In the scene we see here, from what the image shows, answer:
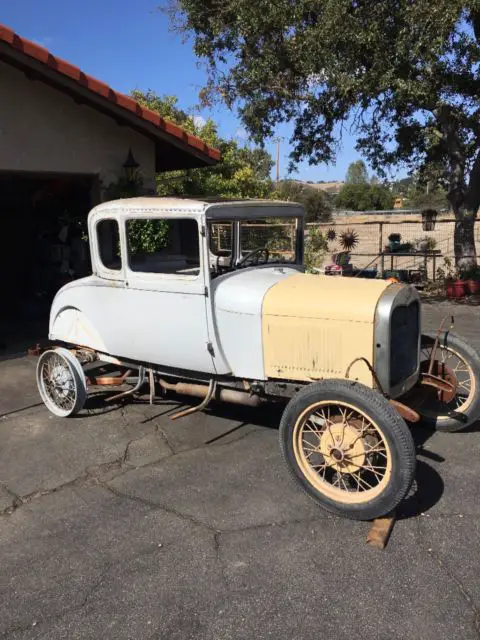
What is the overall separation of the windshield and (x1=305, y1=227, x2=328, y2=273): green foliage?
6922 mm

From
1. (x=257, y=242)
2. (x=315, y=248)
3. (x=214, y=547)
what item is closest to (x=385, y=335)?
(x=214, y=547)

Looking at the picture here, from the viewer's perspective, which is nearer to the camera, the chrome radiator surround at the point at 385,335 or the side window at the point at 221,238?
the chrome radiator surround at the point at 385,335

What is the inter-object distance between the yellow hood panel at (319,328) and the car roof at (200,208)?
30.3 inches

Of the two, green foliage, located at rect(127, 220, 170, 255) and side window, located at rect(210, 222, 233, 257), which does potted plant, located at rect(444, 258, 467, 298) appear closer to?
side window, located at rect(210, 222, 233, 257)

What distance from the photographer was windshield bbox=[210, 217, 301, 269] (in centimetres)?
458

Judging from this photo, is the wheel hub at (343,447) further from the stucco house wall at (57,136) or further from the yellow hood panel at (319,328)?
the stucco house wall at (57,136)

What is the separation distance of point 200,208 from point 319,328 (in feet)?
4.27

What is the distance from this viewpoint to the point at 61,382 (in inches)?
200

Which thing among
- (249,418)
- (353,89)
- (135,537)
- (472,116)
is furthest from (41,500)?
(472,116)

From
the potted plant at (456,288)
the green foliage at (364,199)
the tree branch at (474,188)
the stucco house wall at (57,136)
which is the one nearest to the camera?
the stucco house wall at (57,136)

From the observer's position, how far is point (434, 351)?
4176 mm

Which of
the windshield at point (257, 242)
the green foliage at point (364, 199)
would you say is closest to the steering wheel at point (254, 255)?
the windshield at point (257, 242)

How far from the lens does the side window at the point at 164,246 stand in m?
4.21

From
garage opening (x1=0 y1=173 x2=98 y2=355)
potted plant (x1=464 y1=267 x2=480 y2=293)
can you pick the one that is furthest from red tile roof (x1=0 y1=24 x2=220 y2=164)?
potted plant (x1=464 y1=267 x2=480 y2=293)
